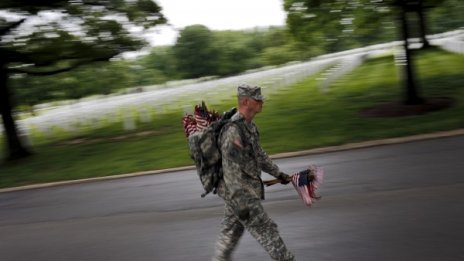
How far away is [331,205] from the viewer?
6.89m

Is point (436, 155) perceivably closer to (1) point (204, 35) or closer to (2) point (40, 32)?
(2) point (40, 32)

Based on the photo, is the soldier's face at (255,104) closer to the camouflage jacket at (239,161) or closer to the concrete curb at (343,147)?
the camouflage jacket at (239,161)

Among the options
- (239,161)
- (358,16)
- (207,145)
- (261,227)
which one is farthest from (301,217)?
(358,16)

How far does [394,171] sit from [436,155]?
1278mm

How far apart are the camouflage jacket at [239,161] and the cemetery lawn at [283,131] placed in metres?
8.28

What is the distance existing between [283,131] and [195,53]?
5782cm

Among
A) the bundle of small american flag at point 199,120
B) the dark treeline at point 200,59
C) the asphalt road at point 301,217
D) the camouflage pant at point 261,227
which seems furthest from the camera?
the dark treeline at point 200,59

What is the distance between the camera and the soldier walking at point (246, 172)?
385 cm

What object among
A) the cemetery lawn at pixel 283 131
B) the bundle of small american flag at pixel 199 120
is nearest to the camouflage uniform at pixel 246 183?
the bundle of small american flag at pixel 199 120

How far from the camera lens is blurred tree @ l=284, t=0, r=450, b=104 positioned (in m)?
15.2

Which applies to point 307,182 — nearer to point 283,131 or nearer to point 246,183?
point 246,183

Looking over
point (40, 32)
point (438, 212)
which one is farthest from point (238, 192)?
point (40, 32)

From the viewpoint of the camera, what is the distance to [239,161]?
3877 millimetres

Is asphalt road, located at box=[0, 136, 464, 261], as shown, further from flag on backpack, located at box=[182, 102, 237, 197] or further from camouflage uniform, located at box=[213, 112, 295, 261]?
flag on backpack, located at box=[182, 102, 237, 197]
